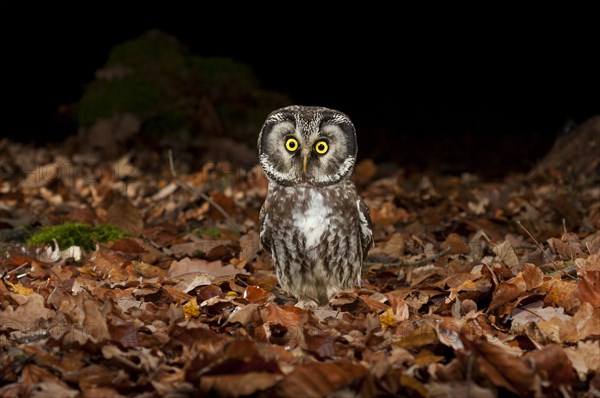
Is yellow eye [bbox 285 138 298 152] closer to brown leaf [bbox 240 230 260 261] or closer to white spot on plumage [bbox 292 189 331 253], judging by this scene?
white spot on plumage [bbox 292 189 331 253]

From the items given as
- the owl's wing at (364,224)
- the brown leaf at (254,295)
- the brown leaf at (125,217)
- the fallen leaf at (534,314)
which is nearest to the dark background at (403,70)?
the brown leaf at (125,217)

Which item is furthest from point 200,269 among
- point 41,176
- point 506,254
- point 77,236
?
point 41,176

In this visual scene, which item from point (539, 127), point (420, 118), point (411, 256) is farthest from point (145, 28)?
point (411, 256)

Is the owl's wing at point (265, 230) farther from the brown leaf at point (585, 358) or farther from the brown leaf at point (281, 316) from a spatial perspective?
the brown leaf at point (585, 358)

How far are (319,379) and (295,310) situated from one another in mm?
983

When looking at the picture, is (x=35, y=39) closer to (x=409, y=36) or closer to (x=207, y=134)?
(x=207, y=134)

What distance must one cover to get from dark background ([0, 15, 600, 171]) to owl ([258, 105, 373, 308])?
24.5 feet

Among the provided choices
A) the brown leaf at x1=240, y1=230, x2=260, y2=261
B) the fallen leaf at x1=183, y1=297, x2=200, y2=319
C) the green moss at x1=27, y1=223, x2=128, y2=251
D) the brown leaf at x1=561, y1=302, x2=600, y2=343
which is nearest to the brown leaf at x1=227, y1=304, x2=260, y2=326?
the fallen leaf at x1=183, y1=297, x2=200, y2=319

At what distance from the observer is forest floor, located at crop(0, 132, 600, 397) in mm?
2668

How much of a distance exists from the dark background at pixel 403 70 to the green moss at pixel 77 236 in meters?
6.63

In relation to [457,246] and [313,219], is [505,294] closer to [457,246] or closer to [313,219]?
[313,219]

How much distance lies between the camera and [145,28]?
14.2 meters

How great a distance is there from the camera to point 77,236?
5598mm

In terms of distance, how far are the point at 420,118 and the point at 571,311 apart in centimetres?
1320
